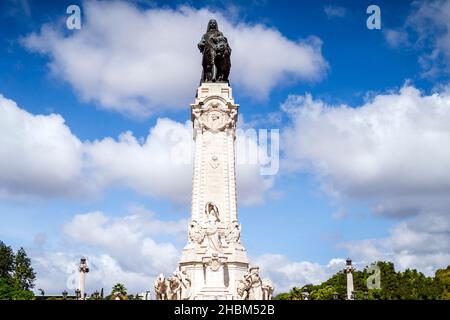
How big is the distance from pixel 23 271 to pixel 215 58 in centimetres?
6853

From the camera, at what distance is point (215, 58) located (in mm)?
46094

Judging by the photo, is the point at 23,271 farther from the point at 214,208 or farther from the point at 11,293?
the point at 214,208

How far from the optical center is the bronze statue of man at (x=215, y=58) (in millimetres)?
45875

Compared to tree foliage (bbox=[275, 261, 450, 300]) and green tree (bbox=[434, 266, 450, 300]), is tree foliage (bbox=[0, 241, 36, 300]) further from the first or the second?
green tree (bbox=[434, 266, 450, 300])

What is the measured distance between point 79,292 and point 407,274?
191 ft

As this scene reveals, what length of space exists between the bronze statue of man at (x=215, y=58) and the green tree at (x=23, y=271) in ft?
219

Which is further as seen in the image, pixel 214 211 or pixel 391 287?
pixel 391 287

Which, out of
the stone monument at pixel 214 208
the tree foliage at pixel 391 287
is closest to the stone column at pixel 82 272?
the stone monument at pixel 214 208

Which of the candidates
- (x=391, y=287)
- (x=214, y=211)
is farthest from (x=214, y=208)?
(x=391, y=287)

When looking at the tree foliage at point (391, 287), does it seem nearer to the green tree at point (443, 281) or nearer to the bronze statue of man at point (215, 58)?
the green tree at point (443, 281)

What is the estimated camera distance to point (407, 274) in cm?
9138
